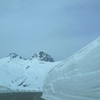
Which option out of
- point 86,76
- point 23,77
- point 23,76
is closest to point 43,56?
point 23,76

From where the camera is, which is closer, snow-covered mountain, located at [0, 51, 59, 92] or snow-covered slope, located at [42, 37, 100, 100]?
snow-covered slope, located at [42, 37, 100, 100]

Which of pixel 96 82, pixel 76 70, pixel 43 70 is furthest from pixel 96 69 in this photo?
pixel 43 70

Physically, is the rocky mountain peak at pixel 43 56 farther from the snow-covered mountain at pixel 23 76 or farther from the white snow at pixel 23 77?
the white snow at pixel 23 77

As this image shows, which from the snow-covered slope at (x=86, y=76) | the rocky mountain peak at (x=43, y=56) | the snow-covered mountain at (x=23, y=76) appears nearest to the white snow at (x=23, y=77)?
the snow-covered mountain at (x=23, y=76)

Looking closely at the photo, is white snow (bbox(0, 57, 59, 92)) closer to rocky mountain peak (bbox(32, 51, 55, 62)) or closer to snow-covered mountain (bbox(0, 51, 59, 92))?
snow-covered mountain (bbox(0, 51, 59, 92))

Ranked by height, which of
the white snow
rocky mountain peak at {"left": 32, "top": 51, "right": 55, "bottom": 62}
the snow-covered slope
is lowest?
the snow-covered slope

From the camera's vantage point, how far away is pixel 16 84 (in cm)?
10156

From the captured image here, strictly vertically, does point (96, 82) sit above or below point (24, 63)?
below

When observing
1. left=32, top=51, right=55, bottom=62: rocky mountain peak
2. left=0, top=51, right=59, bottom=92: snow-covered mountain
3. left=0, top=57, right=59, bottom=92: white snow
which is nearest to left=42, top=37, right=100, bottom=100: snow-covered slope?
left=0, top=51, right=59, bottom=92: snow-covered mountain

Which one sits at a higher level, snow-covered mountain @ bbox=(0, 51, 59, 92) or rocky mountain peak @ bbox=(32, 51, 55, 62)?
rocky mountain peak @ bbox=(32, 51, 55, 62)

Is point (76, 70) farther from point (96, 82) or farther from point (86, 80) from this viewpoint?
point (96, 82)

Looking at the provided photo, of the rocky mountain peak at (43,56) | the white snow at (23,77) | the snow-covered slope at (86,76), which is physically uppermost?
the rocky mountain peak at (43,56)

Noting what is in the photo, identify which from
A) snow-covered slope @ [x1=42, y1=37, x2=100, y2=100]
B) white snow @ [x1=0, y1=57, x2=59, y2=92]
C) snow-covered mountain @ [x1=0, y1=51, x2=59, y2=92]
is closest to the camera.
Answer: snow-covered slope @ [x1=42, y1=37, x2=100, y2=100]

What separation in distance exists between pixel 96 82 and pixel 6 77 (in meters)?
96.5
